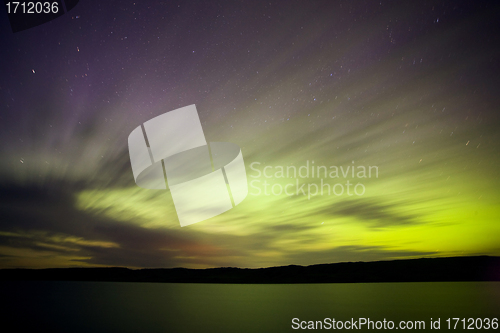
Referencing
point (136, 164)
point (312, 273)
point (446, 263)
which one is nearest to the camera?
point (136, 164)

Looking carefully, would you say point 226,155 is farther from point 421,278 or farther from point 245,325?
point 421,278

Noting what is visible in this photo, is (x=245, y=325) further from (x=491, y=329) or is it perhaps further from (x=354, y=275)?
(x=354, y=275)

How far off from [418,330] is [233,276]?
171m

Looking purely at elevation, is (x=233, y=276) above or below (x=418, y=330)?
below

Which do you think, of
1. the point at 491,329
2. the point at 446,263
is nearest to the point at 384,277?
the point at 446,263

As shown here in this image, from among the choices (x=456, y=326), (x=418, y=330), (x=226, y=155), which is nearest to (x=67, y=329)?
(x=226, y=155)

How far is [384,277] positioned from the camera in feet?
433

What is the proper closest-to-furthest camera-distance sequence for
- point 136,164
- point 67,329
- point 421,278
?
point 136,164 → point 67,329 → point 421,278

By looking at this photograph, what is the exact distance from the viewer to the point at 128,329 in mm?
16609

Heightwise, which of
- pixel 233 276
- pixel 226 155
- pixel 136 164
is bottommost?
pixel 233 276

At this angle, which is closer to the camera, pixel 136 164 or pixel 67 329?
pixel 136 164

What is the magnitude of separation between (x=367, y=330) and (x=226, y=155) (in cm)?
1462

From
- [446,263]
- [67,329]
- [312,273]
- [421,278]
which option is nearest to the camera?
[67,329]

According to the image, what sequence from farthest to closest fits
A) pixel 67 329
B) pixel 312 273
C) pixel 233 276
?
pixel 233 276
pixel 312 273
pixel 67 329
